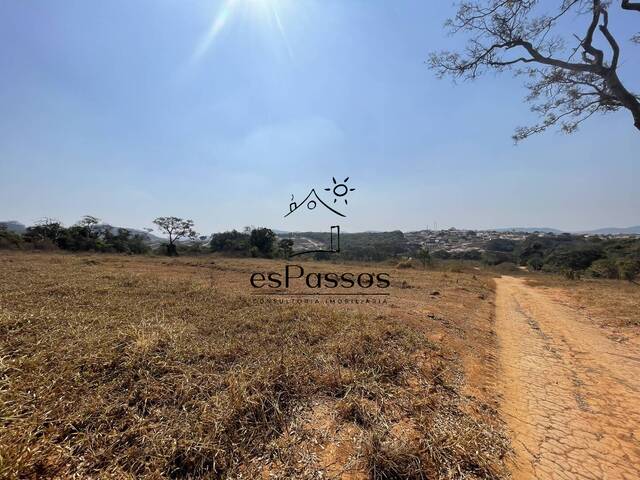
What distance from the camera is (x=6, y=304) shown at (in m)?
4.34

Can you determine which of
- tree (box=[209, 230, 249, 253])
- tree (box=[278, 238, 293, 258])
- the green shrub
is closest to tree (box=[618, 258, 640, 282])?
the green shrub

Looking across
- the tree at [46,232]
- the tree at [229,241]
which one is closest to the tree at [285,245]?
the tree at [229,241]

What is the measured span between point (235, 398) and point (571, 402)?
351cm

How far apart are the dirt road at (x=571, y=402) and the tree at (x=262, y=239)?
2544 centimetres

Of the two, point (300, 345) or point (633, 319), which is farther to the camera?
point (633, 319)

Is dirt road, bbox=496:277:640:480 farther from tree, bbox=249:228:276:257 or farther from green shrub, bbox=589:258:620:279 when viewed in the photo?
tree, bbox=249:228:276:257

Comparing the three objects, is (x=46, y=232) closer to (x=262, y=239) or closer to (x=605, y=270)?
(x=262, y=239)

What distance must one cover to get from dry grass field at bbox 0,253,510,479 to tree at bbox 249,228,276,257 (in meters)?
24.7

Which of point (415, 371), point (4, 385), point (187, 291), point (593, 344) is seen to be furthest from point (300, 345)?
point (593, 344)

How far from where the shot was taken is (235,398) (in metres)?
2.34

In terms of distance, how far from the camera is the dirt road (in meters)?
2.15

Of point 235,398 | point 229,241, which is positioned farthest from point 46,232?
point 235,398

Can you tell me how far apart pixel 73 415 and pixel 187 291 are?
447cm

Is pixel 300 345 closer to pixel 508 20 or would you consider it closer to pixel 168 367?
pixel 168 367
